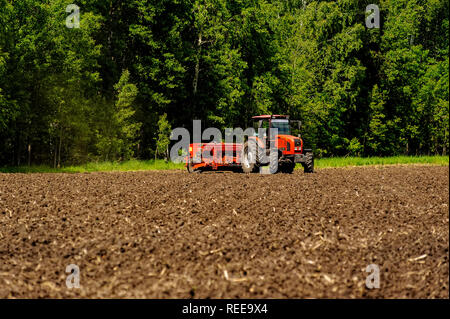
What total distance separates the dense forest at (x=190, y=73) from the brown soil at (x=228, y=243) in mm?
11379

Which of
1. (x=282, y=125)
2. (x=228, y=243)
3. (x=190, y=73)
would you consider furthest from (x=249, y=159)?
(x=190, y=73)

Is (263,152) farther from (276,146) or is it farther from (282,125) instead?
(282,125)

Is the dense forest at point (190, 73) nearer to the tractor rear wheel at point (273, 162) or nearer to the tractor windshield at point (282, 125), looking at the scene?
the tractor windshield at point (282, 125)

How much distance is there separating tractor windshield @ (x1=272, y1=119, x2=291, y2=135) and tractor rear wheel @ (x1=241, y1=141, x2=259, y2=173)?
1311 millimetres

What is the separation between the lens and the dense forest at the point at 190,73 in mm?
20938

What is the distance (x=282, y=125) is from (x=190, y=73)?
12161 mm

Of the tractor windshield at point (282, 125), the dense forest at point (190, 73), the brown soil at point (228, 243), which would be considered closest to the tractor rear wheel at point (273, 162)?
the tractor windshield at point (282, 125)

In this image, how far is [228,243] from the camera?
577 cm

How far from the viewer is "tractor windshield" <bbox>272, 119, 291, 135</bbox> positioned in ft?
57.9

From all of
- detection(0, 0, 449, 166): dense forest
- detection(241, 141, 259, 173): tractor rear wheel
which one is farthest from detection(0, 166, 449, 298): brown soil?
detection(0, 0, 449, 166): dense forest

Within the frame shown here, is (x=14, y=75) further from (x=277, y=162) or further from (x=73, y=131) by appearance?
(x=277, y=162)

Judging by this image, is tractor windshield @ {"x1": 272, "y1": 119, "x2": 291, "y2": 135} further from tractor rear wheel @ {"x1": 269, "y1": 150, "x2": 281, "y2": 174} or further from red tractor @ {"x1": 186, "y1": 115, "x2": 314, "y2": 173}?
tractor rear wheel @ {"x1": 269, "y1": 150, "x2": 281, "y2": 174}
